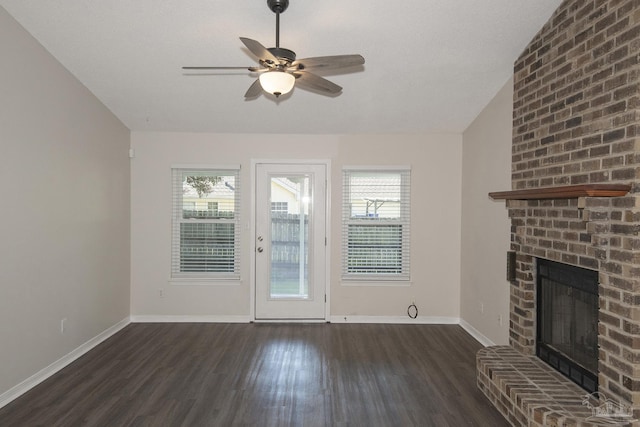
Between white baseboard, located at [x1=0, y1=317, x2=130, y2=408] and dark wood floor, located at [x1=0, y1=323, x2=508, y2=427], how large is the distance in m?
0.06

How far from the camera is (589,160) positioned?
8.29ft

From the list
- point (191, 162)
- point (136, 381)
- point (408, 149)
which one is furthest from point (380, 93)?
point (136, 381)

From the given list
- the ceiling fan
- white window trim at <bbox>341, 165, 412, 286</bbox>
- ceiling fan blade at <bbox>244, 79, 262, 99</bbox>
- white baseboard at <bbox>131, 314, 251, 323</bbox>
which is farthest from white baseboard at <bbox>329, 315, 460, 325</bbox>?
the ceiling fan

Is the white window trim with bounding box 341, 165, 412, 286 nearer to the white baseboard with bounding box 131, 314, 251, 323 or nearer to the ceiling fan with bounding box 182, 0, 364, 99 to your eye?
the white baseboard with bounding box 131, 314, 251, 323

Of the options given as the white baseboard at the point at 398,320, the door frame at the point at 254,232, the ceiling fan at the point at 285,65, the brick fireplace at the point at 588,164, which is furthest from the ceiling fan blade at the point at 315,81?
the white baseboard at the point at 398,320

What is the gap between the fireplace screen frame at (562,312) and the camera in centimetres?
260

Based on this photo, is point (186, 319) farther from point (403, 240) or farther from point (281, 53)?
point (281, 53)

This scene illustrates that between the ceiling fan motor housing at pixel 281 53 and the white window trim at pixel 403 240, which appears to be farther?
the white window trim at pixel 403 240

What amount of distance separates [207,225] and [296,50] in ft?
8.35

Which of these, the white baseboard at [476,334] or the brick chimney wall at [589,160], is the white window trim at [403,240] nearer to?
the white baseboard at [476,334]

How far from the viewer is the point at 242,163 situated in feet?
16.3

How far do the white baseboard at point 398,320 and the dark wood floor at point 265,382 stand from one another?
0.31 metres

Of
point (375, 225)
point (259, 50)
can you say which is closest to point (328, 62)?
point (259, 50)

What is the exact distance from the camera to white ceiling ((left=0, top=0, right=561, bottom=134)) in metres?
2.92
